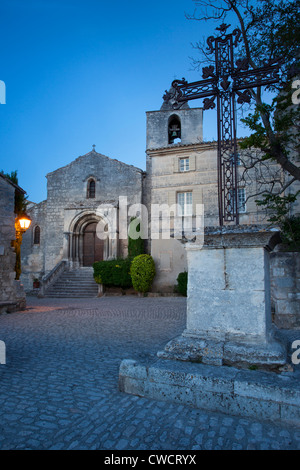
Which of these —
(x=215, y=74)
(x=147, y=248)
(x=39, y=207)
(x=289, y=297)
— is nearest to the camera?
(x=215, y=74)

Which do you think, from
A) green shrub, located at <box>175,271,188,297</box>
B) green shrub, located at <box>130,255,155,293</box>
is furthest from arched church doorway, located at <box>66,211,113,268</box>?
green shrub, located at <box>175,271,188,297</box>

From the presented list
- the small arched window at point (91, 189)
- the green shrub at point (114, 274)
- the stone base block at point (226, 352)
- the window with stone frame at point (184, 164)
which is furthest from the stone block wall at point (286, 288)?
the small arched window at point (91, 189)

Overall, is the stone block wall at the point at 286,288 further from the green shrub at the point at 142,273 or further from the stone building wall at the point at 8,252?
the green shrub at the point at 142,273

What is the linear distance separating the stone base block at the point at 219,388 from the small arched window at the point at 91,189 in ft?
61.2

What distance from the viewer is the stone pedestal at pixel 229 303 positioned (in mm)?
3035

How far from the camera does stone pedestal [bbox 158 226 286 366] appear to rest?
3.04 meters

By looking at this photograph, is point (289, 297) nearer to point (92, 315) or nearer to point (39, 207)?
point (92, 315)

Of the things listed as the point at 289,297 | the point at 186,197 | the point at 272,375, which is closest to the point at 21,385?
the point at 272,375

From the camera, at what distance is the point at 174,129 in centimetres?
2011

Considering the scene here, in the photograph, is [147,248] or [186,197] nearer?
[186,197]

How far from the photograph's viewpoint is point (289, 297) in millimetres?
6516

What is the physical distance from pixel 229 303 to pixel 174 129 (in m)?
18.8

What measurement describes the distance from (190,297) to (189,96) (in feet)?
8.77

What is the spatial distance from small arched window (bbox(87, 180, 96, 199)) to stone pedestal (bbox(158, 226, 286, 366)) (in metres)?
18.3
